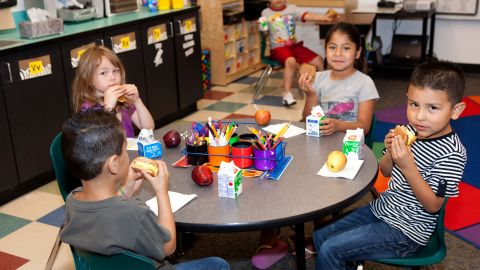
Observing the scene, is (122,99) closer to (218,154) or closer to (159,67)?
(218,154)

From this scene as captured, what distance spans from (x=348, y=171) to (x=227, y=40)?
14.0 ft

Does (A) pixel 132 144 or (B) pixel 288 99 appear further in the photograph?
(B) pixel 288 99

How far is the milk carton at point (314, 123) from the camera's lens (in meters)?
2.33

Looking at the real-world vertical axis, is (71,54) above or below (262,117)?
above

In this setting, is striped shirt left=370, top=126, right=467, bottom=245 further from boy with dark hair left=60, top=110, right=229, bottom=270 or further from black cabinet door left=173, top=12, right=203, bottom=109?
black cabinet door left=173, top=12, right=203, bottom=109

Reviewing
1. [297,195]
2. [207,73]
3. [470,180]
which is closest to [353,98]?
[297,195]

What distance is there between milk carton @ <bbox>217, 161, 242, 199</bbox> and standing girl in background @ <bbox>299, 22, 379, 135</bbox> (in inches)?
39.9

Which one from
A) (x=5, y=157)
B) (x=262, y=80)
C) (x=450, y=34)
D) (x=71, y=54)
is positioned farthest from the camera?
(x=450, y=34)

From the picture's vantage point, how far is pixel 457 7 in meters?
6.03

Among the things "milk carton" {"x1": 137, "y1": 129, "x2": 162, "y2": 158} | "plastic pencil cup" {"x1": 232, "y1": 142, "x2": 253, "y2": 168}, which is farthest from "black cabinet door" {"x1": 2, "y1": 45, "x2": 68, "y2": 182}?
"plastic pencil cup" {"x1": 232, "y1": 142, "x2": 253, "y2": 168}

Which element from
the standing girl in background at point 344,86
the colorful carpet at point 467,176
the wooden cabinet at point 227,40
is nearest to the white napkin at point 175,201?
the standing girl in background at point 344,86

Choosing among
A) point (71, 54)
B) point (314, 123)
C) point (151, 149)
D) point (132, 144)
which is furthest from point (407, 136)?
point (71, 54)

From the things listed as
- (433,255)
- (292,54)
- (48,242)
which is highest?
(292,54)

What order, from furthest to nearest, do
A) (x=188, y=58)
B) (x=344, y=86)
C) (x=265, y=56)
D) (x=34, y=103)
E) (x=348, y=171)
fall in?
(x=265, y=56) → (x=188, y=58) → (x=34, y=103) → (x=344, y=86) → (x=348, y=171)
